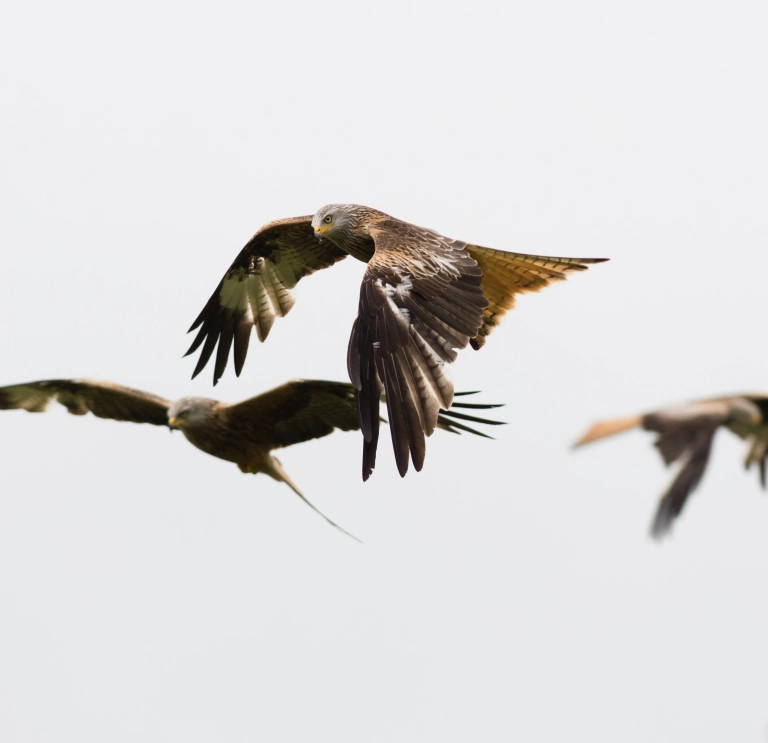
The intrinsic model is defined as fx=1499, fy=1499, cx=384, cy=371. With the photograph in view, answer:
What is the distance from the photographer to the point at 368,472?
817cm

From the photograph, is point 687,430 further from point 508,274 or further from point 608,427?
point 508,274

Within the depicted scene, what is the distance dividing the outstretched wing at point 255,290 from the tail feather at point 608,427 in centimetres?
813

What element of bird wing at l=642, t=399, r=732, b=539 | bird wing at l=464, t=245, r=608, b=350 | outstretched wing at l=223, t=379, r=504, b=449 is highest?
bird wing at l=464, t=245, r=608, b=350

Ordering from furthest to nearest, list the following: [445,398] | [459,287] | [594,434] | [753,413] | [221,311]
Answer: [221,311] < [459,287] < [445,398] < [753,413] < [594,434]

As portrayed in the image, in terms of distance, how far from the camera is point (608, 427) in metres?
4.89

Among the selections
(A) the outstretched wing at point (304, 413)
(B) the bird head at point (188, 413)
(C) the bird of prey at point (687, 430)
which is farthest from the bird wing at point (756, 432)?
(B) the bird head at point (188, 413)

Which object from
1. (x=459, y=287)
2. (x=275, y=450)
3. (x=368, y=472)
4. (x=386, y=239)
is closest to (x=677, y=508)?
(x=368, y=472)

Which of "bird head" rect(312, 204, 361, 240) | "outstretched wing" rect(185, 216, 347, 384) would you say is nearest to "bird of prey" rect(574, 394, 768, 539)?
"bird head" rect(312, 204, 361, 240)

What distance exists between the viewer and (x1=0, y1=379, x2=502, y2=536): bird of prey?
10703 mm

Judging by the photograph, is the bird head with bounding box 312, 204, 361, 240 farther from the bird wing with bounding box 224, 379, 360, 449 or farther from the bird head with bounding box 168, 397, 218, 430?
the bird head with bounding box 168, 397, 218, 430

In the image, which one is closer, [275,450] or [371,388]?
[371,388]

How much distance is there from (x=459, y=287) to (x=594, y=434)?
486 centimetres

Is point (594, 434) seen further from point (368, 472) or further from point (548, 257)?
point (548, 257)

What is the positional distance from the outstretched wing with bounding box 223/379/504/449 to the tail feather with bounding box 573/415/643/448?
5232mm
